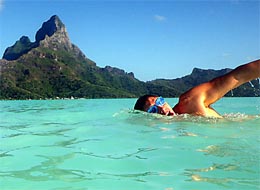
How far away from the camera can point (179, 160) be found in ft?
11.5

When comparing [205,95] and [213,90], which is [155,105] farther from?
[213,90]

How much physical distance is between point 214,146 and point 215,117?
2.36 m

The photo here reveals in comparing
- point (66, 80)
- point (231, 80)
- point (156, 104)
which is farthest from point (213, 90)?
point (66, 80)

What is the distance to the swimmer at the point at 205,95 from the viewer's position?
507 cm

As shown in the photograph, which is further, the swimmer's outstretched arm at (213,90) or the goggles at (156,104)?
the goggles at (156,104)

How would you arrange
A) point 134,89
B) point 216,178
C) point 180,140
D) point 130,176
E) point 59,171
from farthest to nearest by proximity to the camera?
point 134,89
point 180,140
point 59,171
point 130,176
point 216,178

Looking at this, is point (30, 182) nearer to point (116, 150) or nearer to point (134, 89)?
point (116, 150)

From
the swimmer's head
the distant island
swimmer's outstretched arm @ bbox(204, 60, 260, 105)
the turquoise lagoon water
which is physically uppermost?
the distant island

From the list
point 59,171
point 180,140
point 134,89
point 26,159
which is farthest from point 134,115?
point 134,89

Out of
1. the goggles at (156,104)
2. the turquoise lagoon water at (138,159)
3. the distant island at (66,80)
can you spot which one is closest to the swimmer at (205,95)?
the goggles at (156,104)

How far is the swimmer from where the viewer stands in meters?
5.07

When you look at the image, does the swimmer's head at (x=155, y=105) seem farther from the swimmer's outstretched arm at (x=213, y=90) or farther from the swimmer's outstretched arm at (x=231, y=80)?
the swimmer's outstretched arm at (x=231, y=80)

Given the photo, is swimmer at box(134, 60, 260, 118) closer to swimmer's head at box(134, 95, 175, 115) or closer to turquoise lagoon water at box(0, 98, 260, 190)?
swimmer's head at box(134, 95, 175, 115)

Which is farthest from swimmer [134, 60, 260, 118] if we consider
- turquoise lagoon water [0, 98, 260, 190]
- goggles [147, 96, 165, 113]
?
turquoise lagoon water [0, 98, 260, 190]
